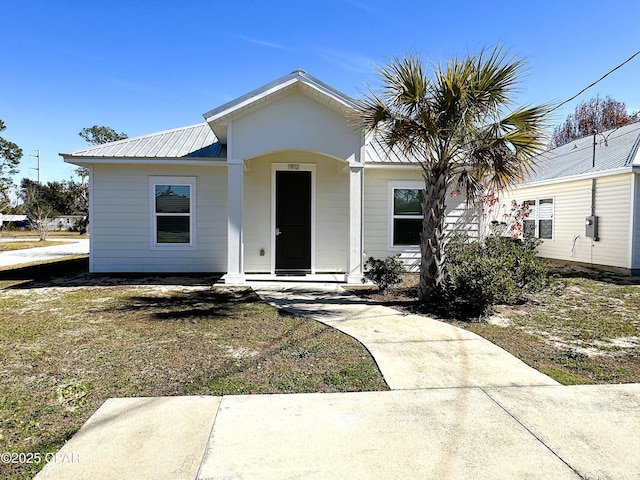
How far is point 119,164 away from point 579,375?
10518 mm

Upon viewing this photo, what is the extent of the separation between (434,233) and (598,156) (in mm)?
9898

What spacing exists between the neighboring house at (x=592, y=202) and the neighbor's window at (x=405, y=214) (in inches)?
153

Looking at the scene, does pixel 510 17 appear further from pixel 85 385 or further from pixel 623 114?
pixel 623 114

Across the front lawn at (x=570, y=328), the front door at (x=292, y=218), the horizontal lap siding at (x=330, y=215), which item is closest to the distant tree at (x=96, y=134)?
the front door at (x=292, y=218)

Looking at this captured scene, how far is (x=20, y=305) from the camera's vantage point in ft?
23.6

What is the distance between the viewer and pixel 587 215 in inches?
505

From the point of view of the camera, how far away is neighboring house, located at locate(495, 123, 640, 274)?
11211 millimetres

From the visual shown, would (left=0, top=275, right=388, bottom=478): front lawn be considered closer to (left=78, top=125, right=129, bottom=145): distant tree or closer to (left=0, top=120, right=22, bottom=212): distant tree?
(left=0, top=120, right=22, bottom=212): distant tree

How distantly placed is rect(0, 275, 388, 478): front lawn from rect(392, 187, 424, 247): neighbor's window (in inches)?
207

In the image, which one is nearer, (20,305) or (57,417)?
(57,417)

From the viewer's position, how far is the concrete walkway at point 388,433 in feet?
8.26

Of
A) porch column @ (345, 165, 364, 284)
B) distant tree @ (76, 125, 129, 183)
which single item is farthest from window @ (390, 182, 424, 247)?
distant tree @ (76, 125, 129, 183)

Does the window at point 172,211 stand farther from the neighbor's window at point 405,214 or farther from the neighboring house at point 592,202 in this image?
the neighboring house at point 592,202

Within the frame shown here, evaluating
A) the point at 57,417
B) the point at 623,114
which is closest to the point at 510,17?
the point at 57,417
